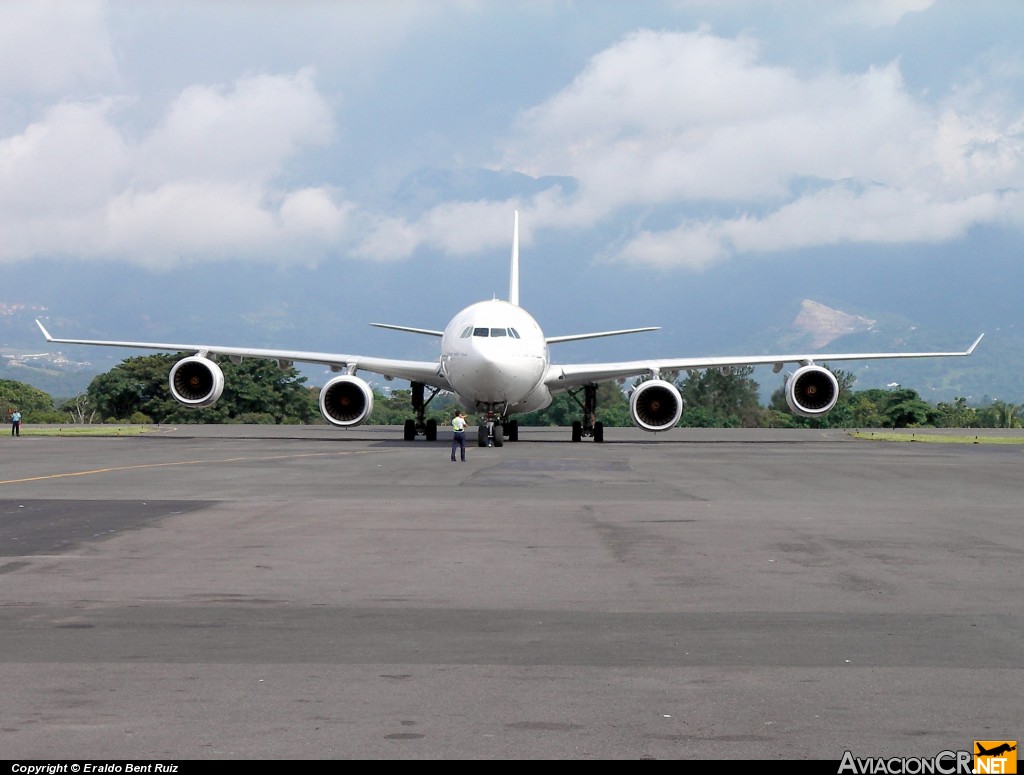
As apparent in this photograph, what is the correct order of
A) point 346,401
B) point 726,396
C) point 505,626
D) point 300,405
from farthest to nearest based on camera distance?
point 726,396 < point 300,405 < point 346,401 < point 505,626

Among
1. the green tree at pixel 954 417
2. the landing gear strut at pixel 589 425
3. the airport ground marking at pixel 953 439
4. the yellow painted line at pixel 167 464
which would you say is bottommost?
the yellow painted line at pixel 167 464

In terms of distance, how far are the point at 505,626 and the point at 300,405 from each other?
284ft

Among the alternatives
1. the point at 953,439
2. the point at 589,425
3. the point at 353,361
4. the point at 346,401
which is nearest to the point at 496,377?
the point at 346,401

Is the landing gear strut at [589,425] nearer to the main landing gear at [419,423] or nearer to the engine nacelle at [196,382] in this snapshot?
the main landing gear at [419,423]

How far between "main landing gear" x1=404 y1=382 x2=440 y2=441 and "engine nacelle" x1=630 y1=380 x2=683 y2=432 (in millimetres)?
6379

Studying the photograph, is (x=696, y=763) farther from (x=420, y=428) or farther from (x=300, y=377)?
(x=300, y=377)

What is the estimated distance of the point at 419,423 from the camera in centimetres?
4419

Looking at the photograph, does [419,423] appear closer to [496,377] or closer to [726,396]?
[496,377]

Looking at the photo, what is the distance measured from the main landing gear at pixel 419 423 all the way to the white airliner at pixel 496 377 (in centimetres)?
4

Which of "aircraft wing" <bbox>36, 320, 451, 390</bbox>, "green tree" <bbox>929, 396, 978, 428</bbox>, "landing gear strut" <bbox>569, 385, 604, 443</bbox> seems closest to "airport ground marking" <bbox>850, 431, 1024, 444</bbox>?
"landing gear strut" <bbox>569, 385, 604, 443</bbox>

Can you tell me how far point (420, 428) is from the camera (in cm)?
4431

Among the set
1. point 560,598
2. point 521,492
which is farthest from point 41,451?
point 560,598

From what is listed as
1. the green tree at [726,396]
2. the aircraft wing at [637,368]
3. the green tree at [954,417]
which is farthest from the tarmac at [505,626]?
the green tree at [726,396]

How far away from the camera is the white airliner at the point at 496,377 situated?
1484 inches
